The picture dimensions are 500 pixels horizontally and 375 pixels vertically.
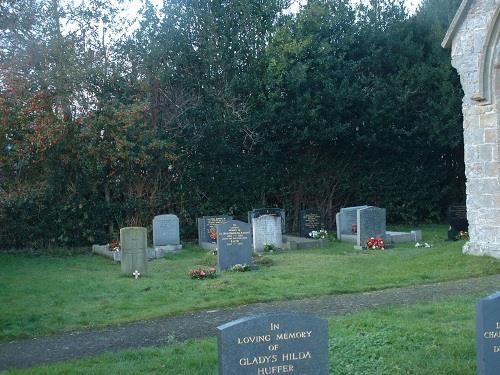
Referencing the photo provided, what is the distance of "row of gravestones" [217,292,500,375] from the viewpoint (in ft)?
14.0

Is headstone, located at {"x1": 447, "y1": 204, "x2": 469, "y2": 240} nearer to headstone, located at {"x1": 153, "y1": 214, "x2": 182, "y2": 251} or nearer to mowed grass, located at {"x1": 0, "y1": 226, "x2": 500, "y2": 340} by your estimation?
mowed grass, located at {"x1": 0, "y1": 226, "x2": 500, "y2": 340}

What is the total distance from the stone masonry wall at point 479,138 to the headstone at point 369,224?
3.89m

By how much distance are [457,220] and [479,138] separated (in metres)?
4.92

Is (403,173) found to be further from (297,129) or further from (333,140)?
(297,129)

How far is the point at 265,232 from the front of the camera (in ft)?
55.0

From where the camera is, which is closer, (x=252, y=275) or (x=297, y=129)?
(x=252, y=275)

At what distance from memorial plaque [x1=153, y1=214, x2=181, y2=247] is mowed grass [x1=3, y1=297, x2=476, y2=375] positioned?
35.6 feet

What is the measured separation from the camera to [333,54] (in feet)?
69.5

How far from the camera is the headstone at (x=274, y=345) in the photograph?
13.9 ft

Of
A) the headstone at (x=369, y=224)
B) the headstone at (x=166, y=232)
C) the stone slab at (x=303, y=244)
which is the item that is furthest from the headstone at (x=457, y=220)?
the headstone at (x=166, y=232)

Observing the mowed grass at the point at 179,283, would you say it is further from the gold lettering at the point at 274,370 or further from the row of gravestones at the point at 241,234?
the gold lettering at the point at 274,370

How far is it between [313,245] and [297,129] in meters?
4.83

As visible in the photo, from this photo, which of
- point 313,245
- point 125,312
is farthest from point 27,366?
point 313,245

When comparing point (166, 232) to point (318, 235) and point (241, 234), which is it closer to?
point (318, 235)
